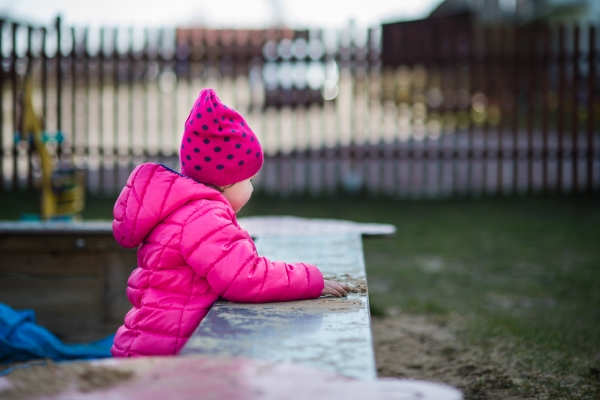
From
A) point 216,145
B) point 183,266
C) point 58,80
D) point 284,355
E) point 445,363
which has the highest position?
point 58,80

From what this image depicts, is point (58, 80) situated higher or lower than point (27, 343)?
higher

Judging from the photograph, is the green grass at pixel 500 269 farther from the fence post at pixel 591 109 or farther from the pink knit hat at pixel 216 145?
the pink knit hat at pixel 216 145

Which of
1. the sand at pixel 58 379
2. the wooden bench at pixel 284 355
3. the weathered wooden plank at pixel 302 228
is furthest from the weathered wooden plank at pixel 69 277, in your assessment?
the sand at pixel 58 379

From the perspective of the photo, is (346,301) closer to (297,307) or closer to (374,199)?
(297,307)

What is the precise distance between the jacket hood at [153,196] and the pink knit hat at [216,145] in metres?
0.08

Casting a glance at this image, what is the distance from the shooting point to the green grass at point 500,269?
3.34 m

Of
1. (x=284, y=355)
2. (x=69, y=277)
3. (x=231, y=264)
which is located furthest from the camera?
(x=69, y=277)

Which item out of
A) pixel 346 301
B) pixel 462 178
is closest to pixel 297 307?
pixel 346 301

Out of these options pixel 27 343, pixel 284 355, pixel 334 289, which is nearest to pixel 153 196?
pixel 334 289

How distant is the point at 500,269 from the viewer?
5.38 m

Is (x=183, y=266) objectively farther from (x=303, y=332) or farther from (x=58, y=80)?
(x=58, y=80)

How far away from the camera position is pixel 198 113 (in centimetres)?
202

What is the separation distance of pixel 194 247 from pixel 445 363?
185 centimetres

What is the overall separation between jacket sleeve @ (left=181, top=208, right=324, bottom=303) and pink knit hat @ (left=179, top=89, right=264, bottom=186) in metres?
0.18
